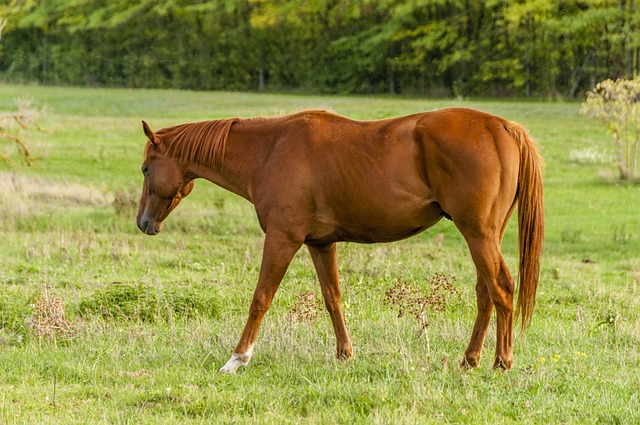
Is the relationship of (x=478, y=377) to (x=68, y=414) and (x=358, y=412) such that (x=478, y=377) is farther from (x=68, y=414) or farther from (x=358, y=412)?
(x=68, y=414)

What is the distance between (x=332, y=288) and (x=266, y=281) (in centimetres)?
72

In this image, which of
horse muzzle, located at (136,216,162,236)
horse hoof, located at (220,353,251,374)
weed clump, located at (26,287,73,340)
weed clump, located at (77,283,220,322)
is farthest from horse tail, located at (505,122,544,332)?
weed clump, located at (26,287,73,340)

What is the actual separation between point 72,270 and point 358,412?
24.3 ft

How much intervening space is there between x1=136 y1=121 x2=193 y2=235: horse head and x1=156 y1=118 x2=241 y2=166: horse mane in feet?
0.25

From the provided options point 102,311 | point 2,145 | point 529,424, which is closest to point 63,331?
point 102,311

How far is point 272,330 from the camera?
26.4 feet

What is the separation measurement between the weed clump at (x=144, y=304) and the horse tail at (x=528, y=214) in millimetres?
3822

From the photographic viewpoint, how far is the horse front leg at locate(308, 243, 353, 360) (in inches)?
287

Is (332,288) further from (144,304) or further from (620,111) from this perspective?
(620,111)

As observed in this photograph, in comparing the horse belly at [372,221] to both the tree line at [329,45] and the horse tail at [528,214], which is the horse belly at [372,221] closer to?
the horse tail at [528,214]

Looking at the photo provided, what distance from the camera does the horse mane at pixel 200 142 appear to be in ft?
24.5

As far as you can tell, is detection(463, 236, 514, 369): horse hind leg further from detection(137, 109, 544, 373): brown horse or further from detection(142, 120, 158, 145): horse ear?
detection(142, 120, 158, 145): horse ear

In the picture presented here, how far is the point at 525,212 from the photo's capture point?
6.76 meters

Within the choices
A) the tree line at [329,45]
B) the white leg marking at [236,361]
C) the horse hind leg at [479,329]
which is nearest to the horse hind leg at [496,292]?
the horse hind leg at [479,329]
